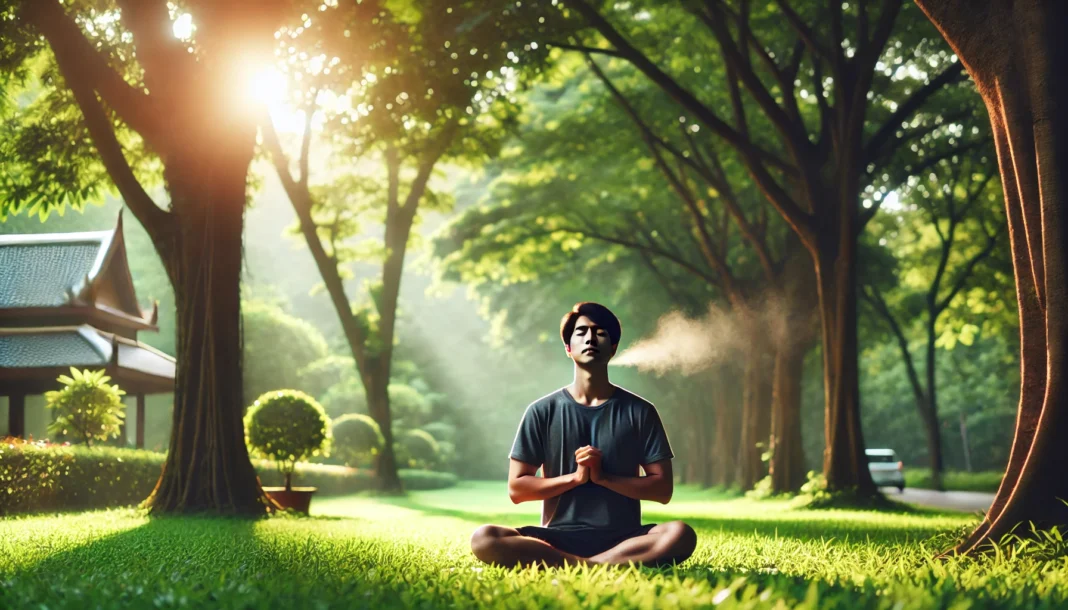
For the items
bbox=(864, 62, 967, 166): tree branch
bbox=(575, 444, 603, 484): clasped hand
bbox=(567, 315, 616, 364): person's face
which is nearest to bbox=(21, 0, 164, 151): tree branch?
bbox=(567, 315, 616, 364): person's face

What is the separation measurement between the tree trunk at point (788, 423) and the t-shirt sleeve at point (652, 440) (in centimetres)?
1952

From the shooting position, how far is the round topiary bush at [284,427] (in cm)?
1775

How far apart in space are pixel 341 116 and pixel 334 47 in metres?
2.70

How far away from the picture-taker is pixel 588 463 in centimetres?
589

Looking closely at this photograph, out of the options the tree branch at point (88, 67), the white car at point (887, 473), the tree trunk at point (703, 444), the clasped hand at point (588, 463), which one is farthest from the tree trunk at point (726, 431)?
the clasped hand at point (588, 463)

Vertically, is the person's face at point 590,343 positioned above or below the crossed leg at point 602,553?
above

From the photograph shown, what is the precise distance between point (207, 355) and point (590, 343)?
8951 millimetres

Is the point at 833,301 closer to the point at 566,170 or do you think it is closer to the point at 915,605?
the point at 566,170

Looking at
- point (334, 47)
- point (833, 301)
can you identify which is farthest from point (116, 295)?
point (833, 301)

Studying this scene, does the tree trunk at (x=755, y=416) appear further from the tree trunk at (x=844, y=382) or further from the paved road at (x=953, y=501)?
the tree trunk at (x=844, y=382)

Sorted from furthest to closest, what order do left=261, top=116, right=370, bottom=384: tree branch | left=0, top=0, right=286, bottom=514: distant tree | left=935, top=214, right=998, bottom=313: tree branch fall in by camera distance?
left=935, top=214, right=998, bottom=313: tree branch, left=261, top=116, right=370, bottom=384: tree branch, left=0, top=0, right=286, bottom=514: distant tree

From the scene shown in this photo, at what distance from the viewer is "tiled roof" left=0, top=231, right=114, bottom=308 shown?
16.0 meters

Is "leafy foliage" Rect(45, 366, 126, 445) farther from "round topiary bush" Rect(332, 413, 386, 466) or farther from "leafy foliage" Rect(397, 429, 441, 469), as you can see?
"leafy foliage" Rect(397, 429, 441, 469)

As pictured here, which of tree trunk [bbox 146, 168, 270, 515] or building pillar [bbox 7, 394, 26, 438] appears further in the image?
building pillar [bbox 7, 394, 26, 438]
